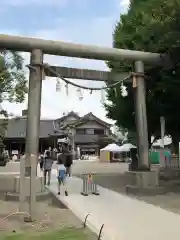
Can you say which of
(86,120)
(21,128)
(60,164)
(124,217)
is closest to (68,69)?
(60,164)

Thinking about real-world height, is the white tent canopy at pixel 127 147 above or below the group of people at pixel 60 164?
above

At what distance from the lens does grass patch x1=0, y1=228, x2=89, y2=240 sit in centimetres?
683

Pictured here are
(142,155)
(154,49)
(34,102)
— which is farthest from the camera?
(154,49)

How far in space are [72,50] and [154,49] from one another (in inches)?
158

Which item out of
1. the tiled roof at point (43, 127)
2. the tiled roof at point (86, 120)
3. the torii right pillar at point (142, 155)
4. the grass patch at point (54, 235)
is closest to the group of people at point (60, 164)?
the torii right pillar at point (142, 155)

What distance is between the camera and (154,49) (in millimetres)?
16047

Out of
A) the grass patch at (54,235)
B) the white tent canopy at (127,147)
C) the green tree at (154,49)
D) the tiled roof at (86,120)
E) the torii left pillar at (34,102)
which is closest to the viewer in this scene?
the grass patch at (54,235)

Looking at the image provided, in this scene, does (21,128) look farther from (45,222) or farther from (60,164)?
(45,222)

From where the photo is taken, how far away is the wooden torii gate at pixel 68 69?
1320 centimetres

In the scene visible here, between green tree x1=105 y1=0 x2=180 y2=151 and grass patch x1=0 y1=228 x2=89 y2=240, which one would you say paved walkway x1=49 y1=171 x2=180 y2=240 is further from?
green tree x1=105 y1=0 x2=180 y2=151

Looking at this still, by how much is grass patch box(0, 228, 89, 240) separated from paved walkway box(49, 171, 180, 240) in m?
0.38

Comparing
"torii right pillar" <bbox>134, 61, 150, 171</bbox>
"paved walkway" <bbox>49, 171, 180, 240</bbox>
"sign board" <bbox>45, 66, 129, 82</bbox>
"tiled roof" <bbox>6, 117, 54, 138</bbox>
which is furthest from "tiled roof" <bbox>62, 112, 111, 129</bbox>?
"paved walkway" <bbox>49, 171, 180, 240</bbox>

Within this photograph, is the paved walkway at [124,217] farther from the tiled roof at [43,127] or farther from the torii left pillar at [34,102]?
the tiled roof at [43,127]

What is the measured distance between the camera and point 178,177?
20.5 m
